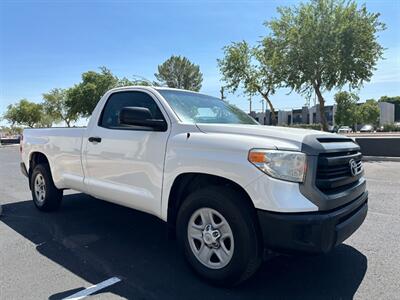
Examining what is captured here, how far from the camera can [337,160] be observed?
128 inches

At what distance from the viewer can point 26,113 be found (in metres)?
63.8

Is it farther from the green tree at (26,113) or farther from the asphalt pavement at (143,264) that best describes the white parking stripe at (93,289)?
the green tree at (26,113)

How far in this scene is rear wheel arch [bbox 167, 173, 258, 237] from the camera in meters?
3.42

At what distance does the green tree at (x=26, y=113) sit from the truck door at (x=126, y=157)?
66111 mm

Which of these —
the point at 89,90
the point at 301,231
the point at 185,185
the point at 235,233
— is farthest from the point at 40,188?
the point at 89,90

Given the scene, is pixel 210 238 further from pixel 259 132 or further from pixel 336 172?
pixel 336 172

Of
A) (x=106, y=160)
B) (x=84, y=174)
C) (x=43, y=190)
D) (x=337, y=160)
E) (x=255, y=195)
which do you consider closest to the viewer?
(x=255, y=195)

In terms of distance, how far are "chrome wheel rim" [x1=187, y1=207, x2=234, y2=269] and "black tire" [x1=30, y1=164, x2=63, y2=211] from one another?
328cm

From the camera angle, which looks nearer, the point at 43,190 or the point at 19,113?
the point at 43,190

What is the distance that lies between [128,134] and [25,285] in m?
1.87

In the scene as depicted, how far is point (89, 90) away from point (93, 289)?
46.2 meters

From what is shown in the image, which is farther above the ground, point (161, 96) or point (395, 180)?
point (161, 96)

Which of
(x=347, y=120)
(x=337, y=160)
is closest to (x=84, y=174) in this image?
(x=337, y=160)

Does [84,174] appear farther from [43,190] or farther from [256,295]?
[256,295]
